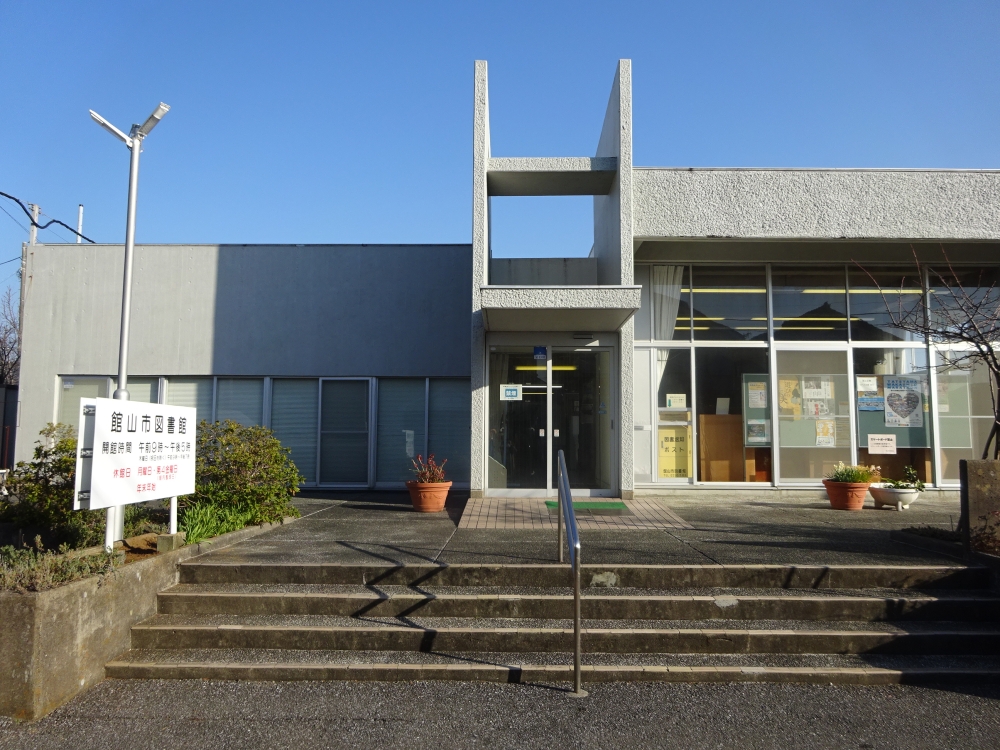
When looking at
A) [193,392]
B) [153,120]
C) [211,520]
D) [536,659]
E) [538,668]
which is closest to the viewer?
[538,668]

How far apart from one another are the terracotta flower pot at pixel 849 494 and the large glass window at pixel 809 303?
2711 millimetres

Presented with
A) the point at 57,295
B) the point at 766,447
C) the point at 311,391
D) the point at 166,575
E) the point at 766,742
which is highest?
the point at 57,295

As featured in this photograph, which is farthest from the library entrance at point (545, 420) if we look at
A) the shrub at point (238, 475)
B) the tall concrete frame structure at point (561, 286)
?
the shrub at point (238, 475)

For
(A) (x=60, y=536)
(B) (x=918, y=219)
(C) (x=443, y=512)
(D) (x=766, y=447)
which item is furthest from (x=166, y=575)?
(B) (x=918, y=219)

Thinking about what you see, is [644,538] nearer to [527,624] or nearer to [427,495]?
[527,624]

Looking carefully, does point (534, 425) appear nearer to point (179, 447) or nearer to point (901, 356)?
point (179, 447)

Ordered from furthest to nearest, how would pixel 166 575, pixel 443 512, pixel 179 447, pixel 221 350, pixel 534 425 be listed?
pixel 221 350 → pixel 534 425 → pixel 443 512 → pixel 179 447 → pixel 166 575

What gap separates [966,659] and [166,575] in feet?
21.6

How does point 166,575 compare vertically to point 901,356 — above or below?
below

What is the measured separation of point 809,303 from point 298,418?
31.2 feet

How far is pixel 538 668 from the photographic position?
16.6 ft

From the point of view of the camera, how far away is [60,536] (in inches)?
285

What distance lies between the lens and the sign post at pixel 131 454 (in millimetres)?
5535

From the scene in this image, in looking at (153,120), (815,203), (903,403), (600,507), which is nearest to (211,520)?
(153,120)
